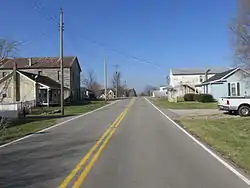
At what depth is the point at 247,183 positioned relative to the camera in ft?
25.4

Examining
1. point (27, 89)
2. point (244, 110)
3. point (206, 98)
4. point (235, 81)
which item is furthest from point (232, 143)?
point (27, 89)

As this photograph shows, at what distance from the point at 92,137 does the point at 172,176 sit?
827cm

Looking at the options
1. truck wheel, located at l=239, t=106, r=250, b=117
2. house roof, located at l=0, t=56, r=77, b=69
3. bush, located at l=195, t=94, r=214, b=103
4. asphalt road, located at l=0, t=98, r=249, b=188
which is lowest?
asphalt road, located at l=0, t=98, r=249, b=188

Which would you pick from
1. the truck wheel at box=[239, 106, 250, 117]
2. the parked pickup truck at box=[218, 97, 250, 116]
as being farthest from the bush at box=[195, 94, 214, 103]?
the truck wheel at box=[239, 106, 250, 117]

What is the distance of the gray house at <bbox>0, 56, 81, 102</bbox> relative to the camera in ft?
248

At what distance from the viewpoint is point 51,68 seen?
7625 centimetres

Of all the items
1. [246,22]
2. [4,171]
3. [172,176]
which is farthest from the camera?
[246,22]

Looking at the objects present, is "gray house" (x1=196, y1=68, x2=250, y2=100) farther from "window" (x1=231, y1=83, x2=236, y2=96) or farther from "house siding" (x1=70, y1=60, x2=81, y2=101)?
"house siding" (x1=70, y1=60, x2=81, y2=101)

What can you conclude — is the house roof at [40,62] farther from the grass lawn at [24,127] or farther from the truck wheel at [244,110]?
the truck wheel at [244,110]

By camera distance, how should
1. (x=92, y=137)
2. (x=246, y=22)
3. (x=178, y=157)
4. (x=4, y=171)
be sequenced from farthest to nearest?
(x=246, y=22) → (x=92, y=137) → (x=178, y=157) → (x=4, y=171)

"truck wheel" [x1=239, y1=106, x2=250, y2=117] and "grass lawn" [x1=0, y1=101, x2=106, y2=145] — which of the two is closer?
"grass lawn" [x1=0, y1=101, x2=106, y2=145]

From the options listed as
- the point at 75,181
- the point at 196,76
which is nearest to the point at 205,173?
the point at 75,181

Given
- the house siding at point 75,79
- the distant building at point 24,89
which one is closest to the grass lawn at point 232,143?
the distant building at point 24,89

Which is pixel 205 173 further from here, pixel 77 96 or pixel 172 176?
pixel 77 96
